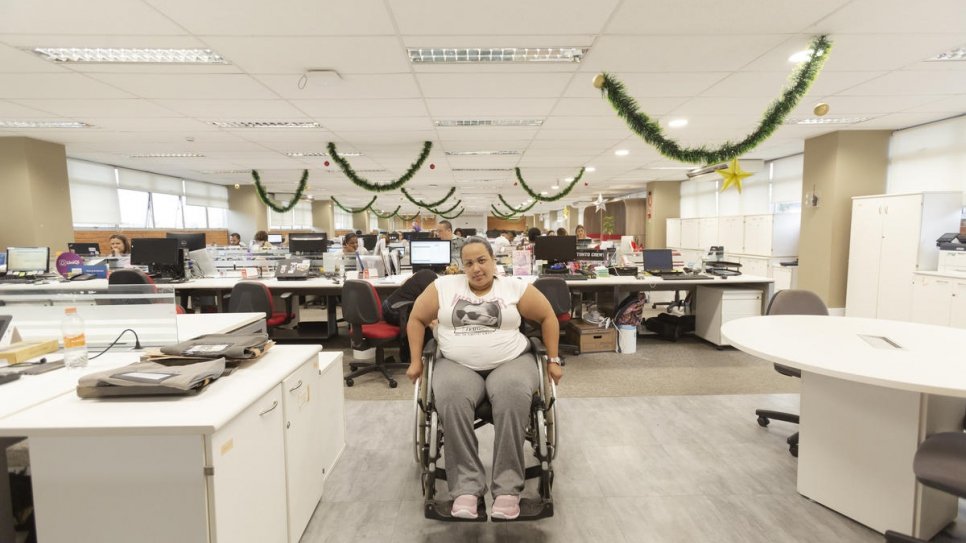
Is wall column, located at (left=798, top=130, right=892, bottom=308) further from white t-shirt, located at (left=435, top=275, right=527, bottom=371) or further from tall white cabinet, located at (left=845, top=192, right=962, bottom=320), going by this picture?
white t-shirt, located at (left=435, top=275, right=527, bottom=371)

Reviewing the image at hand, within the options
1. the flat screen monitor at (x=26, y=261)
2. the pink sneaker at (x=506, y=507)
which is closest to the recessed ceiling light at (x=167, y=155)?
the flat screen monitor at (x=26, y=261)

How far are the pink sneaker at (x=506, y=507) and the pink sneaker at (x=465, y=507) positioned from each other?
90mm

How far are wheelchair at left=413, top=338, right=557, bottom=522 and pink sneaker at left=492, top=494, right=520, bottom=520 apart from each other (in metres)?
0.03

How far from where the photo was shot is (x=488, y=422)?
2.00 meters

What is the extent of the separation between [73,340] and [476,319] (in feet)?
6.20

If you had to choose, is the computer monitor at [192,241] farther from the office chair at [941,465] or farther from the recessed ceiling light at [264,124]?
the office chair at [941,465]

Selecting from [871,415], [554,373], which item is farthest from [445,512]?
[871,415]

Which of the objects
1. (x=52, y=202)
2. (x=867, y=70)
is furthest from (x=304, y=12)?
(x=52, y=202)

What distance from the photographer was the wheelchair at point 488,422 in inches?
71.3

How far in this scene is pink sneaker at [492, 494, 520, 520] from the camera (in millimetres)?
1762

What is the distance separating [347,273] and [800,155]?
27.5 feet

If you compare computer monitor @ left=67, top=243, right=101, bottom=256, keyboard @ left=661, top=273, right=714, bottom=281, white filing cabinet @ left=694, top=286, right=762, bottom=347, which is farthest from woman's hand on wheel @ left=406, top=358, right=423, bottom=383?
computer monitor @ left=67, top=243, right=101, bottom=256

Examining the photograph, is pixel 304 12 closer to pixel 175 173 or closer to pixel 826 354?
pixel 826 354

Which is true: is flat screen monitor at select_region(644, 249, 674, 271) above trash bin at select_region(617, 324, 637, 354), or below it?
above
